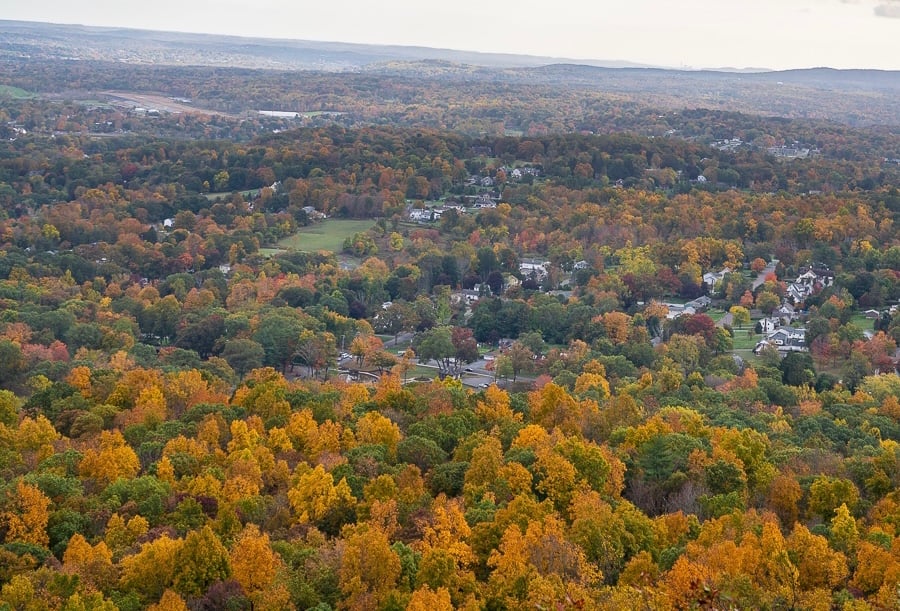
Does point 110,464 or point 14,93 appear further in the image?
point 14,93

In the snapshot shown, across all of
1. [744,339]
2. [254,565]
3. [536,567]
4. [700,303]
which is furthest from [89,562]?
[700,303]

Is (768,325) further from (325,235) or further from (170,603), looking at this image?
(170,603)

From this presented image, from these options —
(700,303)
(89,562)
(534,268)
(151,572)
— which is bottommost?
(534,268)

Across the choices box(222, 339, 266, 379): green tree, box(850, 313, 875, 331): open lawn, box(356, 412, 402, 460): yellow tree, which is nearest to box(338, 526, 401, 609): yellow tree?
box(356, 412, 402, 460): yellow tree

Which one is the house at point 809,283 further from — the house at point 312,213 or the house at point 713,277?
the house at point 312,213

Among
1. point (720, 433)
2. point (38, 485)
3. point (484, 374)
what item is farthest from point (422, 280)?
point (38, 485)

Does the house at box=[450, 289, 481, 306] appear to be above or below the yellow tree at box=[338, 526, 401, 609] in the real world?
below

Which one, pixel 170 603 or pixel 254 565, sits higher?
pixel 170 603

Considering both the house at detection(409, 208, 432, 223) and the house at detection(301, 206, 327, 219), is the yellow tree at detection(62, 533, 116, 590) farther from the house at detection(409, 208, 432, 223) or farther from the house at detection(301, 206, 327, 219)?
the house at detection(409, 208, 432, 223)
